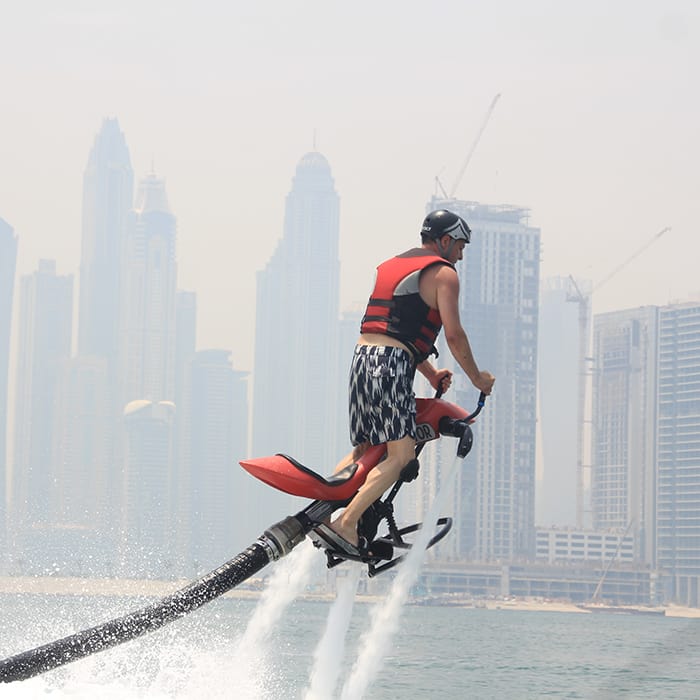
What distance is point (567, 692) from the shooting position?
4406cm

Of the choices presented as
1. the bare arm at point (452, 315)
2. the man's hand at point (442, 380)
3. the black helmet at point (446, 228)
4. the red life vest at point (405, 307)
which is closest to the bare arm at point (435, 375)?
the man's hand at point (442, 380)

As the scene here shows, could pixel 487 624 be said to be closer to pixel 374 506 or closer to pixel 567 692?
pixel 567 692

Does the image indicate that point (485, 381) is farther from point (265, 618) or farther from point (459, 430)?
point (265, 618)

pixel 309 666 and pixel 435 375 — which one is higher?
pixel 435 375

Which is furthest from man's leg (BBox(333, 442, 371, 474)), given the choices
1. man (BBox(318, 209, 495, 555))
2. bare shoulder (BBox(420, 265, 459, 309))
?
bare shoulder (BBox(420, 265, 459, 309))

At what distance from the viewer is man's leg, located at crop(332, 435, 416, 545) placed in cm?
871

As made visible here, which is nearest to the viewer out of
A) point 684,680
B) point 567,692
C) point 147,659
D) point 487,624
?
point 147,659

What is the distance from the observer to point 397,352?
8.76m

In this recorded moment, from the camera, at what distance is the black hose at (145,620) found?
28.0 ft

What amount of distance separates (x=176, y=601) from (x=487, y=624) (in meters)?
149

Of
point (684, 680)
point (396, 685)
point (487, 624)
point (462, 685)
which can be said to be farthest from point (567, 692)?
point (487, 624)

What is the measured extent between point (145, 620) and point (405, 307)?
222cm

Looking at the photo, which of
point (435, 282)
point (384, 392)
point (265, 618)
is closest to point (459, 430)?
point (384, 392)

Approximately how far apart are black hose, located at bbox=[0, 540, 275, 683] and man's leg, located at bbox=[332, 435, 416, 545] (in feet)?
1.47
